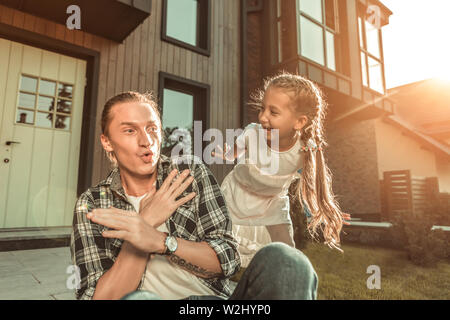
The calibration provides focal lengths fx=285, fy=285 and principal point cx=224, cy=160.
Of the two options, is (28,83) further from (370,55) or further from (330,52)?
(370,55)

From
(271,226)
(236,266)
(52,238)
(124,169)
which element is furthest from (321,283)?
(52,238)

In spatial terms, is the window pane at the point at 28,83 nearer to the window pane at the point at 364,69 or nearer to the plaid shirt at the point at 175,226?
the plaid shirt at the point at 175,226

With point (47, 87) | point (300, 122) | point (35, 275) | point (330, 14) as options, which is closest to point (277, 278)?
point (300, 122)

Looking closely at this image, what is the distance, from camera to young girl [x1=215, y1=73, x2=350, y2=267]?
2707 mm

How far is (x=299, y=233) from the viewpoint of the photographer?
18.3 ft

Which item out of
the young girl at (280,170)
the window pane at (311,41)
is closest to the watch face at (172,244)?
the young girl at (280,170)

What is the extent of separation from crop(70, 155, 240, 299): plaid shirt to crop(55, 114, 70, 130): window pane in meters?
4.55

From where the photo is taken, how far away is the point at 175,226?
1400 millimetres

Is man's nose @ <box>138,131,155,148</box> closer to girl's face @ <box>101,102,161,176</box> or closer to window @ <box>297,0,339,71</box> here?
girl's face @ <box>101,102,161,176</box>

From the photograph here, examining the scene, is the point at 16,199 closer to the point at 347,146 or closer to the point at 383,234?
the point at 383,234

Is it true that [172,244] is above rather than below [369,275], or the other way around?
above

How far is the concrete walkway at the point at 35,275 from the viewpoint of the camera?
101 inches

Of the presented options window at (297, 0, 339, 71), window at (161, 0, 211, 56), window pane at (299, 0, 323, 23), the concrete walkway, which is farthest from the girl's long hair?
window pane at (299, 0, 323, 23)

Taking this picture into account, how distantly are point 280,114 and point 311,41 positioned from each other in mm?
6683
